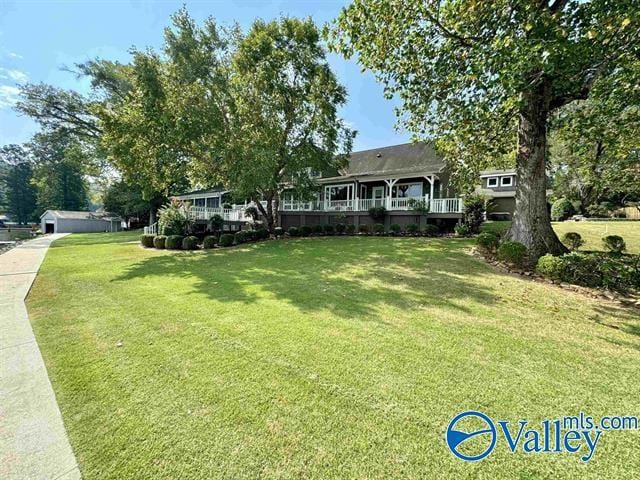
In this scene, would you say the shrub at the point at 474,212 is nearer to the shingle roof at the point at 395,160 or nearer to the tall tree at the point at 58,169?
the shingle roof at the point at 395,160

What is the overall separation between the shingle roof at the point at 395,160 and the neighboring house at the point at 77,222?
1517 inches

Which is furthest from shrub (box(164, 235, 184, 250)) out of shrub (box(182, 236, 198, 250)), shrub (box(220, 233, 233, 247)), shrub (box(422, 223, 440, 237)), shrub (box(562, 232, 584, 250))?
shrub (box(562, 232, 584, 250))

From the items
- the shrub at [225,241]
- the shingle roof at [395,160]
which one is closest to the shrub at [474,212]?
the shingle roof at [395,160]

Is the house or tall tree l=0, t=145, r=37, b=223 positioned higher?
tall tree l=0, t=145, r=37, b=223

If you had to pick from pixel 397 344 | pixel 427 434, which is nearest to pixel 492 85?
pixel 397 344

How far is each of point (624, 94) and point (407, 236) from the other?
389 inches

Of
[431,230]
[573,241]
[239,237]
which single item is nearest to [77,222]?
[239,237]

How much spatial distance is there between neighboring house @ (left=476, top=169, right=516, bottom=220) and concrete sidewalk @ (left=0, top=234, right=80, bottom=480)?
25.6 m

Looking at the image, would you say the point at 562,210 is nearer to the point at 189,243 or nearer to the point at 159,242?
the point at 189,243

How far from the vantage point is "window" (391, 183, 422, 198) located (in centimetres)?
1922

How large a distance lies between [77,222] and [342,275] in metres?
48.3

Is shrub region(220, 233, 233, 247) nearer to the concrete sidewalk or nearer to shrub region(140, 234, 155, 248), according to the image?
shrub region(140, 234, 155, 248)

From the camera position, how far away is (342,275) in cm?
814

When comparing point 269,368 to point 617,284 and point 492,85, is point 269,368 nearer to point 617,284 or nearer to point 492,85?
point 617,284
